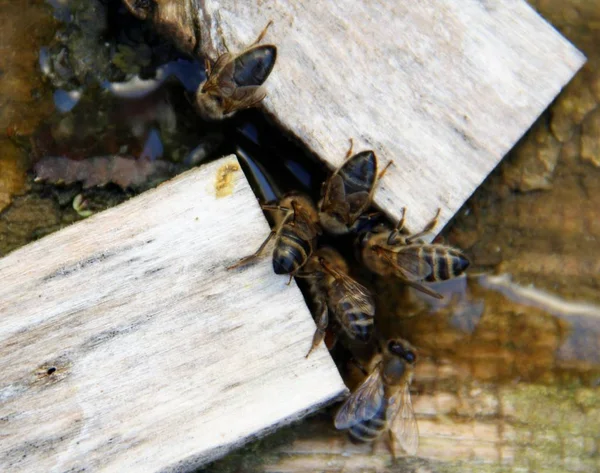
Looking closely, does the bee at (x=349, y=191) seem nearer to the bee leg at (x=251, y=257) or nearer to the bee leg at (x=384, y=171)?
the bee leg at (x=384, y=171)

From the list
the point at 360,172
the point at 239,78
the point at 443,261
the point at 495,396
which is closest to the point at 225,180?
the point at 239,78

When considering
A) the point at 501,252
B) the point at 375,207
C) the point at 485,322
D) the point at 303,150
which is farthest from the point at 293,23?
the point at 485,322

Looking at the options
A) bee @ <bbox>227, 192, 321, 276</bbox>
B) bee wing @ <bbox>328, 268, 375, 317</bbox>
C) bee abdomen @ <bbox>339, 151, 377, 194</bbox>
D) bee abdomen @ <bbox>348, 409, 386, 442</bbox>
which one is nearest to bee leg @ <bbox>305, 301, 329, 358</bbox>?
bee wing @ <bbox>328, 268, 375, 317</bbox>

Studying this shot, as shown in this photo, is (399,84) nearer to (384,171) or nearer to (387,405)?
(384,171)

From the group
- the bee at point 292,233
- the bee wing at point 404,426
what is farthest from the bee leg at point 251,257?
the bee wing at point 404,426

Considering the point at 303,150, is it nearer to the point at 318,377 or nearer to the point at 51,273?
the point at 318,377

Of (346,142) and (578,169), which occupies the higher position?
(578,169)

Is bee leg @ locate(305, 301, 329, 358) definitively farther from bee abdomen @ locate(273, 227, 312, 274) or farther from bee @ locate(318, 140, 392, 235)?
bee @ locate(318, 140, 392, 235)
